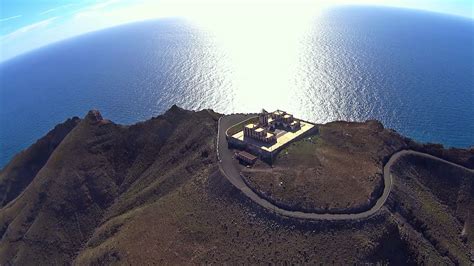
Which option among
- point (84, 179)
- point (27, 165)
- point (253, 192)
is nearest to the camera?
point (253, 192)

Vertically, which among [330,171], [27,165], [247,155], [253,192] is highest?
[247,155]

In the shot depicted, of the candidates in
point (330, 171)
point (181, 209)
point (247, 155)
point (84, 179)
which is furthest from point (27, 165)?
point (330, 171)

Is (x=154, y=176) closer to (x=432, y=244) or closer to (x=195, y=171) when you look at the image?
(x=195, y=171)

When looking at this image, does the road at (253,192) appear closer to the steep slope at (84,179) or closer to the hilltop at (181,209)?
the hilltop at (181,209)

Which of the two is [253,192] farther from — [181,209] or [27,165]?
[27,165]

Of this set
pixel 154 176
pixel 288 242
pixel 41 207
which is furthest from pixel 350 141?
pixel 41 207
